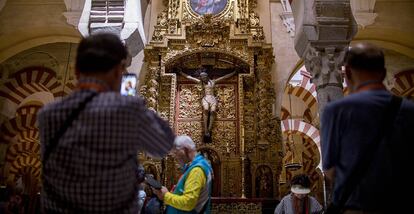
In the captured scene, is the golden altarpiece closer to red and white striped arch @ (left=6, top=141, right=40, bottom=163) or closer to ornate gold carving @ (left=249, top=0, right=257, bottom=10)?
ornate gold carving @ (left=249, top=0, right=257, bottom=10)

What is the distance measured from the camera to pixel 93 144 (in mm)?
1521

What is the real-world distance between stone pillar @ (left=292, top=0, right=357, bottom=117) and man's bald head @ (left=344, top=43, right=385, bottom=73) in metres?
2.63

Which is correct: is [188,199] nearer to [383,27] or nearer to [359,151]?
[359,151]

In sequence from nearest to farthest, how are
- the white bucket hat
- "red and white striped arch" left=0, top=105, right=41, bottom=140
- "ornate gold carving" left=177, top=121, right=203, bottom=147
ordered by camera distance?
the white bucket hat, "ornate gold carving" left=177, top=121, right=203, bottom=147, "red and white striped arch" left=0, top=105, right=41, bottom=140

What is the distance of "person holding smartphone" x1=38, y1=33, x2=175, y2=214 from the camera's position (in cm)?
151

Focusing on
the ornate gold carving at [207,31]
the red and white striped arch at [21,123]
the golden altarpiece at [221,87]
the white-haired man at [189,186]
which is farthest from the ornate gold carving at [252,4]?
the red and white striped arch at [21,123]

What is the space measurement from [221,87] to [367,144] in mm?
6050

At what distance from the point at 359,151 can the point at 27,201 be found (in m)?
10.6

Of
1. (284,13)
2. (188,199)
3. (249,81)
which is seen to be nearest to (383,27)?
(284,13)

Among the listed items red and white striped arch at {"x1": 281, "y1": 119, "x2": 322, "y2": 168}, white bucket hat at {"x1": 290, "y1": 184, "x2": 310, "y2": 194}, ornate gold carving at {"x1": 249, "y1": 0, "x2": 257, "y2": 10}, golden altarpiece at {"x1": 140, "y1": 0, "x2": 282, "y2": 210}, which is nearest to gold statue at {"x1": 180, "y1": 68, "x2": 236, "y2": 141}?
golden altarpiece at {"x1": 140, "y1": 0, "x2": 282, "y2": 210}

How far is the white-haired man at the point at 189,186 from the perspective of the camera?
272 cm

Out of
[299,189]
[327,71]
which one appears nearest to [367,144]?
[299,189]

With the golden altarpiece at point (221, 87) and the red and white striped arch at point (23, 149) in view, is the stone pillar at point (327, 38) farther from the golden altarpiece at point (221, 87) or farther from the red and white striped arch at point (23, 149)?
the red and white striped arch at point (23, 149)

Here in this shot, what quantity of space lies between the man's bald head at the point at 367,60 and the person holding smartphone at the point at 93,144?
951mm
